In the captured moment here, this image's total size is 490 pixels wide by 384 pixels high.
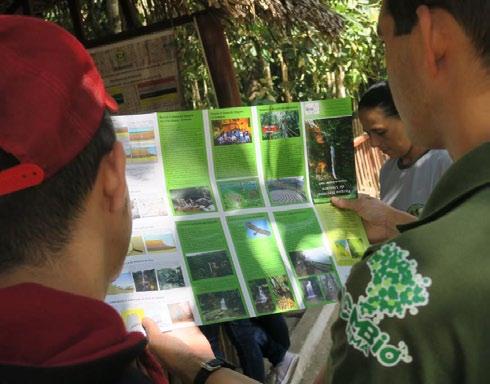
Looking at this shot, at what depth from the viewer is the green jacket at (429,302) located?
2.97ft

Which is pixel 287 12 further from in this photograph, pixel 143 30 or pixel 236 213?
pixel 236 213

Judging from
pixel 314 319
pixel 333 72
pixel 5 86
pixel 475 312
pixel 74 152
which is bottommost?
pixel 314 319

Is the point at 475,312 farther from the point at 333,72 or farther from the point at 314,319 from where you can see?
the point at 333,72

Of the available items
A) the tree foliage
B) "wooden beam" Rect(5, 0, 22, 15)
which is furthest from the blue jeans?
the tree foliage

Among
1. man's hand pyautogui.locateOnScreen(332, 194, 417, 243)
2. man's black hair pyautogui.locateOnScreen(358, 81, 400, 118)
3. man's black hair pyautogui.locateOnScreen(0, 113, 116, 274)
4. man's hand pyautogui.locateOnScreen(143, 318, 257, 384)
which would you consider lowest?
man's hand pyautogui.locateOnScreen(143, 318, 257, 384)

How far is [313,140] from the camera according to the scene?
2309mm

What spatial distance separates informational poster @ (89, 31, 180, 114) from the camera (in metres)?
3.50

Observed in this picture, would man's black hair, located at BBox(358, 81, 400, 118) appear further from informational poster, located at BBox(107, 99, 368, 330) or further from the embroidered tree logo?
the embroidered tree logo

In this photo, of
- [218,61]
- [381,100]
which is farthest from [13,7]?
[381,100]

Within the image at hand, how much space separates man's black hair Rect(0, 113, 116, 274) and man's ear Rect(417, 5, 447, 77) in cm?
58

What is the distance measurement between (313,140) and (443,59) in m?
1.22

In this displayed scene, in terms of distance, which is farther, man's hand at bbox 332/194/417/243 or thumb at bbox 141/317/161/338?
man's hand at bbox 332/194/417/243

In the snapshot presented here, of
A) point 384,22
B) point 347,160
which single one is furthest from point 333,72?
point 384,22

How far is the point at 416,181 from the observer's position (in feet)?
10.6
